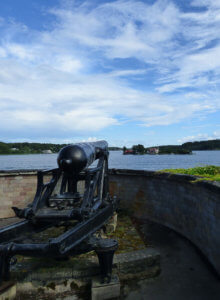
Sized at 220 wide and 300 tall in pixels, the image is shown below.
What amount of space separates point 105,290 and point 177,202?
353 centimetres

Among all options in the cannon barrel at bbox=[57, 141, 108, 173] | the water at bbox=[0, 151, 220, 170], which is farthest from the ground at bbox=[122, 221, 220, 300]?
the water at bbox=[0, 151, 220, 170]

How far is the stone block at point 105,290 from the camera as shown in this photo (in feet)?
12.9

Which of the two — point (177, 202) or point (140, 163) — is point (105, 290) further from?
point (140, 163)

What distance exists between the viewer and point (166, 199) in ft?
24.1

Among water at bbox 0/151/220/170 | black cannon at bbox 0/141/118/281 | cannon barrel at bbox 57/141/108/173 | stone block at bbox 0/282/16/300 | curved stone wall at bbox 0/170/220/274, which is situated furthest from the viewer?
water at bbox 0/151/220/170

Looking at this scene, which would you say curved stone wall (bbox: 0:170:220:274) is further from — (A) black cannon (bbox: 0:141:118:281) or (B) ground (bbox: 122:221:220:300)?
(A) black cannon (bbox: 0:141:118:281)

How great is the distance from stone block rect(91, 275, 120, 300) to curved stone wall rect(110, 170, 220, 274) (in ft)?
6.53

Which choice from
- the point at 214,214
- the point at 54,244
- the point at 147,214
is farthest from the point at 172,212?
the point at 54,244

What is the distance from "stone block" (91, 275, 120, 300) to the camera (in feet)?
12.9

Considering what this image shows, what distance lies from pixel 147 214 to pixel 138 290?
405 cm

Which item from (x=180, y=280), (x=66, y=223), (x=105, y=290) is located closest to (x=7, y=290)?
(x=105, y=290)

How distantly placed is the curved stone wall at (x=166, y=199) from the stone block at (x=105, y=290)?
1990 millimetres

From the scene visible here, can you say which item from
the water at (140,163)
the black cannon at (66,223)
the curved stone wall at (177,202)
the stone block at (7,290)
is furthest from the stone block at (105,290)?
the water at (140,163)

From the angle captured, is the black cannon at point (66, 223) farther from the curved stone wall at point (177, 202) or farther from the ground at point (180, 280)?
the curved stone wall at point (177, 202)
